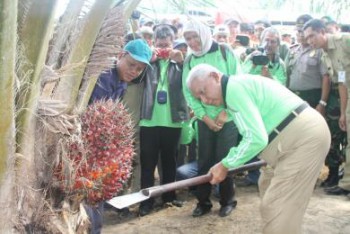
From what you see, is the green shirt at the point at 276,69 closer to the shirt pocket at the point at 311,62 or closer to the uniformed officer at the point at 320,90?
the uniformed officer at the point at 320,90

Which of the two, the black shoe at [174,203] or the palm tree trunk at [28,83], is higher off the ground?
the palm tree trunk at [28,83]

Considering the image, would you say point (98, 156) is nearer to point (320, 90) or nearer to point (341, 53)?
point (341, 53)

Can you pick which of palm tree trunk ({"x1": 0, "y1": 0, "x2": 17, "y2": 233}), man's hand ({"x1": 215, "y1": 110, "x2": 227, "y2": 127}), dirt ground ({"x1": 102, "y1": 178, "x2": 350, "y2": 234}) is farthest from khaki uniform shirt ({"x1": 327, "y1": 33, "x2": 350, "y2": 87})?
palm tree trunk ({"x1": 0, "y1": 0, "x2": 17, "y2": 233})

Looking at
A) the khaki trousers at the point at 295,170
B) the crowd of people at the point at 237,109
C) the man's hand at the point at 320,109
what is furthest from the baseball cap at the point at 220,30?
the khaki trousers at the point at 295,170

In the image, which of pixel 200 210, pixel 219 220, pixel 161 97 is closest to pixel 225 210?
pixel 219 220

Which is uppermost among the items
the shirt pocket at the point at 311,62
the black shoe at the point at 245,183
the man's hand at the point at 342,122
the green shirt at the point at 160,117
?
the shirt pocket at the point at 311,62

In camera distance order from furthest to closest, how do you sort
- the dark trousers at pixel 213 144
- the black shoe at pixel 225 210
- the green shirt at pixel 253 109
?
the black shoe at pixel 225 210
the dark trousers at pixel 213 144
the green shirt at pixel 253 109

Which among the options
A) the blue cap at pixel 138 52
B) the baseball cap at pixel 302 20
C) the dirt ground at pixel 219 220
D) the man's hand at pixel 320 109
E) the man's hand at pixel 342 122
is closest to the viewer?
the blue cap at pixel 138 52

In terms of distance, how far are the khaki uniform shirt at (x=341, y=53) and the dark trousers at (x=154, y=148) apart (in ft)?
5.86

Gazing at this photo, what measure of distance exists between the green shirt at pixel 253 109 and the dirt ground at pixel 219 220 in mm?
1367

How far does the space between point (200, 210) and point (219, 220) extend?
0.23 metres

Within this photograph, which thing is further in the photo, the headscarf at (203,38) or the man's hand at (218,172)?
the headscarf at (203,38)

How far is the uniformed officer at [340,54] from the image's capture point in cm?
466

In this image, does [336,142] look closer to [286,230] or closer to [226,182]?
[226,182]
